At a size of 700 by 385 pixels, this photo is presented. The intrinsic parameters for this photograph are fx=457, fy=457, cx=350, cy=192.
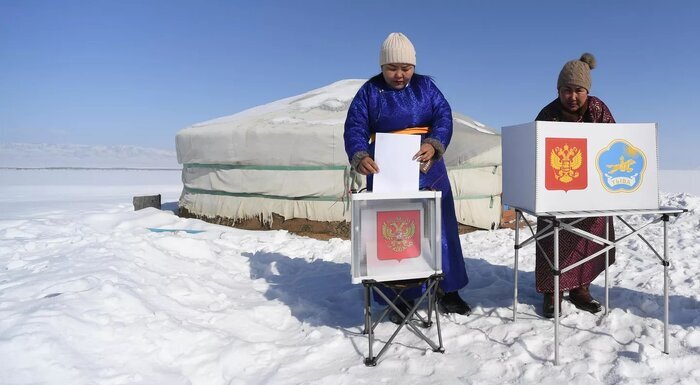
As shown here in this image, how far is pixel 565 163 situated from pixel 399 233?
80 centimetres

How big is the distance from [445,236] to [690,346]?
1191 millimetres

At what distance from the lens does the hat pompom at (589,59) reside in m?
2.34

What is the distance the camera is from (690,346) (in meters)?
2.03

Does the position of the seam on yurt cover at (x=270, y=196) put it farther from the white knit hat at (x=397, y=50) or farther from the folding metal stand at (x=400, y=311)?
the white knit hat at (x=397, y=50)

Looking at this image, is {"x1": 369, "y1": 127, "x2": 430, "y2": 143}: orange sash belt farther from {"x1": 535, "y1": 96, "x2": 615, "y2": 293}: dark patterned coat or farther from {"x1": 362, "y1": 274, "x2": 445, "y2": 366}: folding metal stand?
{"x1": 362, "y1": 274, "x2": 445, "y2": 366}: folding metal stand

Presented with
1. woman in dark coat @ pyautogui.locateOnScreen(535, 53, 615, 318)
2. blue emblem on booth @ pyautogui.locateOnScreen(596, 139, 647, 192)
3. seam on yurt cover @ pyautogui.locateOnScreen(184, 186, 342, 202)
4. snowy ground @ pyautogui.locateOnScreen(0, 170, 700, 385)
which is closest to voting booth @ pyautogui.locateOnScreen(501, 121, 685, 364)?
blue emblem on booth @ pyautogui.locateOnScreen(596, 139, 647, 192)

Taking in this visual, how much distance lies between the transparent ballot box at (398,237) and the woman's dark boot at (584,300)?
996 millimetres

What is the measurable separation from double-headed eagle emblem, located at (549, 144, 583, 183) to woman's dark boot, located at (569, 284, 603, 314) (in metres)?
0.93

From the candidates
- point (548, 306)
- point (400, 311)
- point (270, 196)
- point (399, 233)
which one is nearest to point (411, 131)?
point (399, 233)

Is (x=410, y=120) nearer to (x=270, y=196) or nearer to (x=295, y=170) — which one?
(x=295, y=170)

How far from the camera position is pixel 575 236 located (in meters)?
2.55

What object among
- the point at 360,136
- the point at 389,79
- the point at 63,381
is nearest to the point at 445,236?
the point at 360,136

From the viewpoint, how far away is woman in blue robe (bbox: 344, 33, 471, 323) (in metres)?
2.28

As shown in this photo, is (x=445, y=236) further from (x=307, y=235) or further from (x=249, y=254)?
(x=307, y=235)
